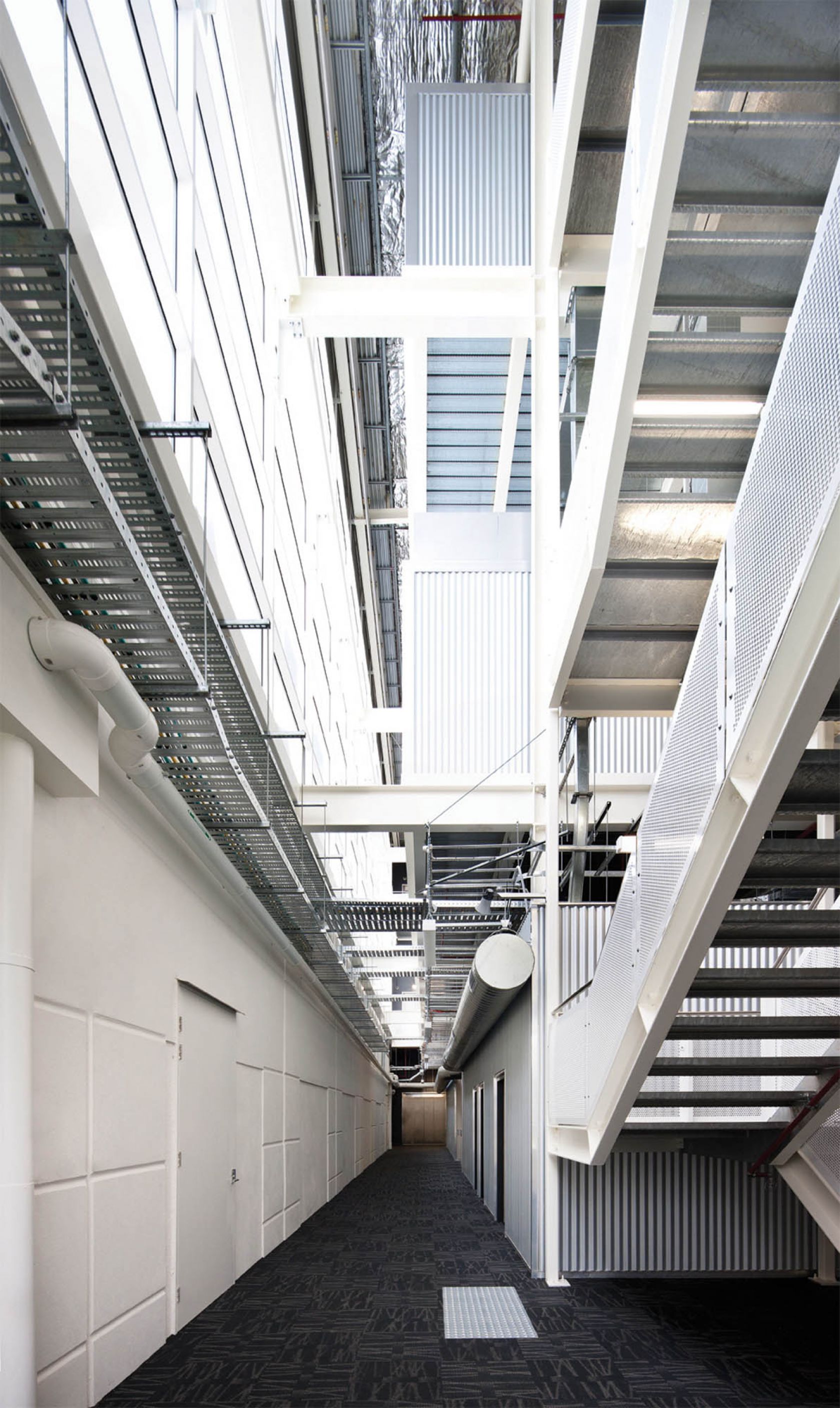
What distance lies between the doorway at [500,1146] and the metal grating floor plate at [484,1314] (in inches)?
182

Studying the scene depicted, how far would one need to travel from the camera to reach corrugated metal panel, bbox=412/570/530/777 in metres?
10.2

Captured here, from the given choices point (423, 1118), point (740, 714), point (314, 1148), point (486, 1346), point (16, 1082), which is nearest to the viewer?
point (16, 1082)

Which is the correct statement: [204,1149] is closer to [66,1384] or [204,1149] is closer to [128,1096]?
[128,1096]

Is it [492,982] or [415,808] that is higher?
[415,808]

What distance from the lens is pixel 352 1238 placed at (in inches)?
456

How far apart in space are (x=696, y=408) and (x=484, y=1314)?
17.3 ft

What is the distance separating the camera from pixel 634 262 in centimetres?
528

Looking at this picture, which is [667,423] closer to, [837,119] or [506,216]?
[837,119]

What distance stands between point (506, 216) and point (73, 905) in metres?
7.91

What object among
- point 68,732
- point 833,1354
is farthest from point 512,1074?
point 68,732

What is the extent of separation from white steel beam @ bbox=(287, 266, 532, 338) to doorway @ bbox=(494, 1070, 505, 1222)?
24.5 ft

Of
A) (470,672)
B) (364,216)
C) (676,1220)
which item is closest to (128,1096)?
(676,1220)

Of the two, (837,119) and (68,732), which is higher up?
(837,119)

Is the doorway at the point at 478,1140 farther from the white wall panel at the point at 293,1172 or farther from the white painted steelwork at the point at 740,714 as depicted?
the white painted steelwork at the point at 740,714
